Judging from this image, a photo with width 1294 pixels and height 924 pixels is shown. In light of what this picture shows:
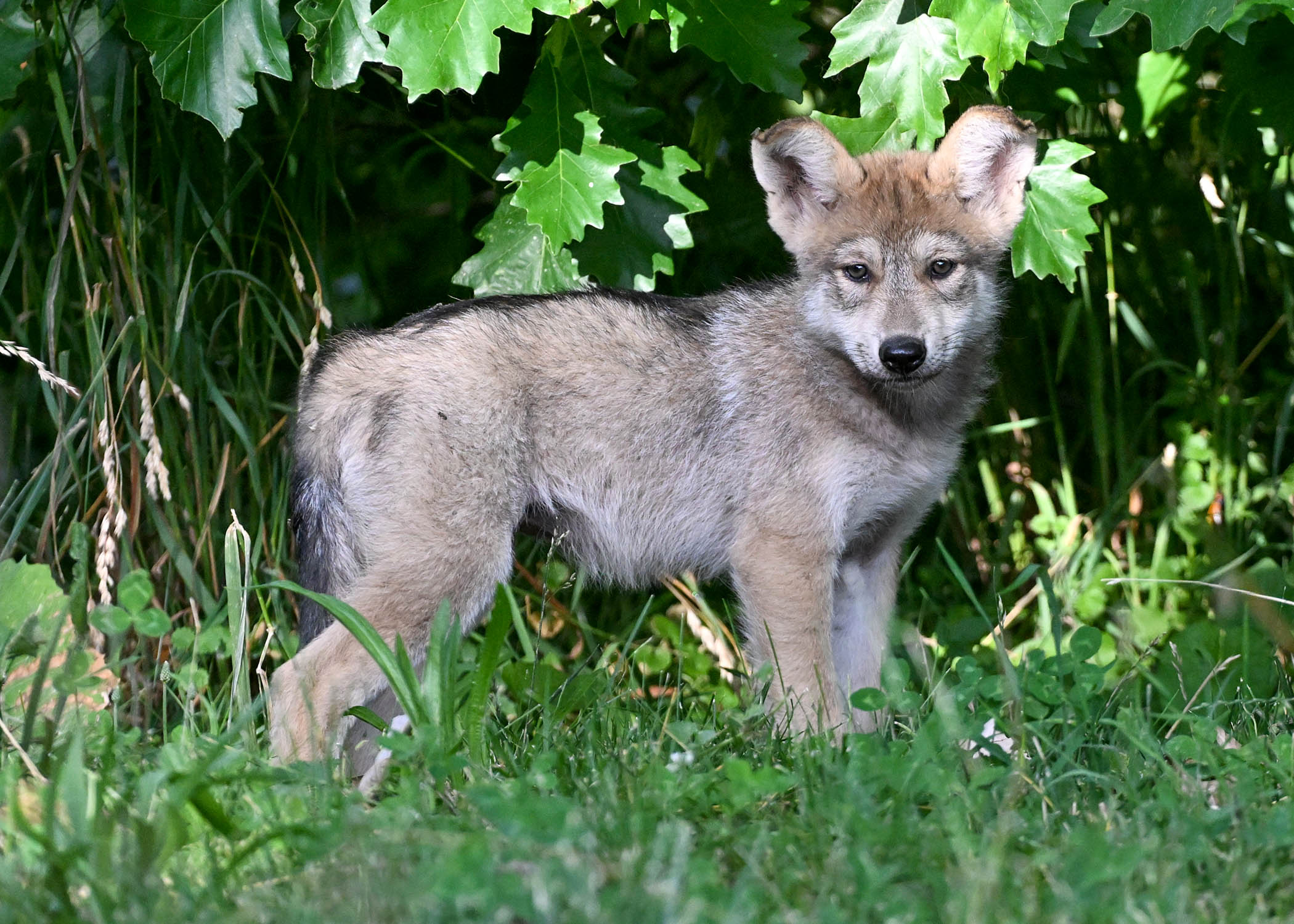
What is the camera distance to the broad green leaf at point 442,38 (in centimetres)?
345

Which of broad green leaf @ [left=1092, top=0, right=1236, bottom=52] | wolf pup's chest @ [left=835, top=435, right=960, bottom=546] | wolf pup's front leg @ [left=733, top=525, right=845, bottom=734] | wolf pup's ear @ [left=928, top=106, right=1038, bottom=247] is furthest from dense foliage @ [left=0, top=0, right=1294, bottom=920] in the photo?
wolf pup's chest @ [left=835, top=435, right=960, bottom=546]

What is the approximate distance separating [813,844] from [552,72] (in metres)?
2.50

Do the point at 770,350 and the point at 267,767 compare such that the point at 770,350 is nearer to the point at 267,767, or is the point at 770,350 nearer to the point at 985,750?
the point at 985,750

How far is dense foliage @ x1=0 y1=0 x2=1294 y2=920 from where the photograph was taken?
91.1 inches

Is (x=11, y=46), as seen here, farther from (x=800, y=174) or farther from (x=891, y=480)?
(x=891, y=480)

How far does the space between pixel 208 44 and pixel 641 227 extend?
1350 millimetres

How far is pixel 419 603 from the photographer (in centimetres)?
370

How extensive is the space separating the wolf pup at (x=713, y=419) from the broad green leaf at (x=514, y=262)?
0.10 metres

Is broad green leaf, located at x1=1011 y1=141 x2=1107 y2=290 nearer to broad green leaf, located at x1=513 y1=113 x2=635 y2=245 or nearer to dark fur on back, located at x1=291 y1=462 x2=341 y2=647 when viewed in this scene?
broad green leaf, located at x1=513 y1=113 x2=635 y2=245

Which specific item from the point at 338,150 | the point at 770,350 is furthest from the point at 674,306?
the point at 338,150

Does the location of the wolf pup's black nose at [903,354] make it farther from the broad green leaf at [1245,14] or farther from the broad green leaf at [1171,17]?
the broad green leaf at [1245,14]

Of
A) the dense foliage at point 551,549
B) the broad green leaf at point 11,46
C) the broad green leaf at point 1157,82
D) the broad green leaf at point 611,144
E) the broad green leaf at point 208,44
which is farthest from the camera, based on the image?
the broad green leaf at point 1157,82

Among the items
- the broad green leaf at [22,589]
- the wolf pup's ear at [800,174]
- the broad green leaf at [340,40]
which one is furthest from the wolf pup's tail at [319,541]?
the wolf pup's ear at [800,174]

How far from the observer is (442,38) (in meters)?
3.49
